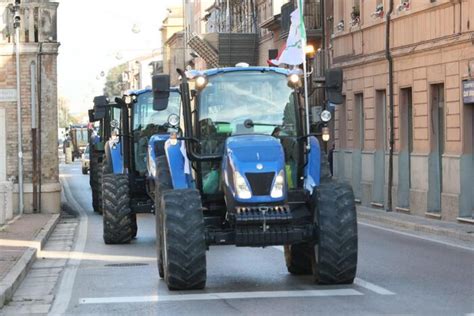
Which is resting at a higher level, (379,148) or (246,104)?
(246,104)

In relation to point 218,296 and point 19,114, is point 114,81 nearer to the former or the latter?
point 19,114

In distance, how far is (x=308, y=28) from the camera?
142ft

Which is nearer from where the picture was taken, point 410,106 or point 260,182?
point 260,182

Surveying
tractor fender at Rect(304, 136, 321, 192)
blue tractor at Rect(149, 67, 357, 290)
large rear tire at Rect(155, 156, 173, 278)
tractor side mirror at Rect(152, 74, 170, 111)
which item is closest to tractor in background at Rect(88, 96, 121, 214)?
large rear tire at Rect(155, 156, 173, 278)

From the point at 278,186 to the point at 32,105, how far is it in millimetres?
18040

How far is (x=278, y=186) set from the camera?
1360 centimetres

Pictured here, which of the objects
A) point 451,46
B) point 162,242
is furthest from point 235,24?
point 162,242

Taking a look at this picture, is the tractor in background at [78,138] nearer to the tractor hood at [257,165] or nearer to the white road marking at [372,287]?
the white road marking at [372,287]

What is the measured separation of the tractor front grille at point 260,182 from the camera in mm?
13477

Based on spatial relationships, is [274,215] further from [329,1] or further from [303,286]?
[329,1]

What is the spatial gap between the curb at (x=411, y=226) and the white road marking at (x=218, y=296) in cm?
875

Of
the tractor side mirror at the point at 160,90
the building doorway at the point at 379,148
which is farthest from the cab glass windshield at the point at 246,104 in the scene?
the building doorway at the point at 379,148

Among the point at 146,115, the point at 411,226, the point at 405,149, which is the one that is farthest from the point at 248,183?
the point at 405,149

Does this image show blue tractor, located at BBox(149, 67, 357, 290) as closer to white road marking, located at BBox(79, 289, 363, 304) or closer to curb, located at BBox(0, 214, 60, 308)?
white road marking, located at BBox(79, 289, 363, 304)
